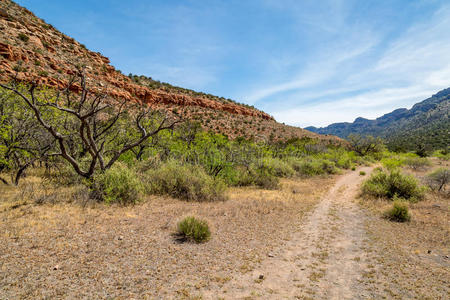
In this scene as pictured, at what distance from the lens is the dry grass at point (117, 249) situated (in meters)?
3.61

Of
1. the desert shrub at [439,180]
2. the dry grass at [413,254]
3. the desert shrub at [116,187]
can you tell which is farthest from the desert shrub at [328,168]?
the desert shrub at [116,187]

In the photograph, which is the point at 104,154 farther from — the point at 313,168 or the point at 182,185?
the point at 313,168

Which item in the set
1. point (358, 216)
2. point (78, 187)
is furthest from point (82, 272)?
point (358, 216)

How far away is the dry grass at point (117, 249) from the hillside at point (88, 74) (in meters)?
4.98

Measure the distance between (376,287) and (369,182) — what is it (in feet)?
34.9

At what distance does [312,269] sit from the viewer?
476 cm

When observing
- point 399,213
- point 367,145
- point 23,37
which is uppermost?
point 23,37

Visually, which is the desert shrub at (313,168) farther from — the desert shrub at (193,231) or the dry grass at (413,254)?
the desert shrub at (193,231)

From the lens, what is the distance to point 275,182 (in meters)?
14.6

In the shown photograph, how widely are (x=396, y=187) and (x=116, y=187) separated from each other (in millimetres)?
14010

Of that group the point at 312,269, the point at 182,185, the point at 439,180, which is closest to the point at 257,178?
the point at 182,185

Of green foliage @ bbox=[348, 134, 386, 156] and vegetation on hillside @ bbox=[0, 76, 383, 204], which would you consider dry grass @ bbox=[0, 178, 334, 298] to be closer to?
vegetation on hillside @ bbox=[0, 76, 383, 204]

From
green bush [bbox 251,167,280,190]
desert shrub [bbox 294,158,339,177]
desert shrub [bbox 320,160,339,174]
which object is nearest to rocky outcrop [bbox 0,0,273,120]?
green bush [bbox 251,167,280,190]

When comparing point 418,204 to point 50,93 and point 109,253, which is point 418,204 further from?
point 50,93
